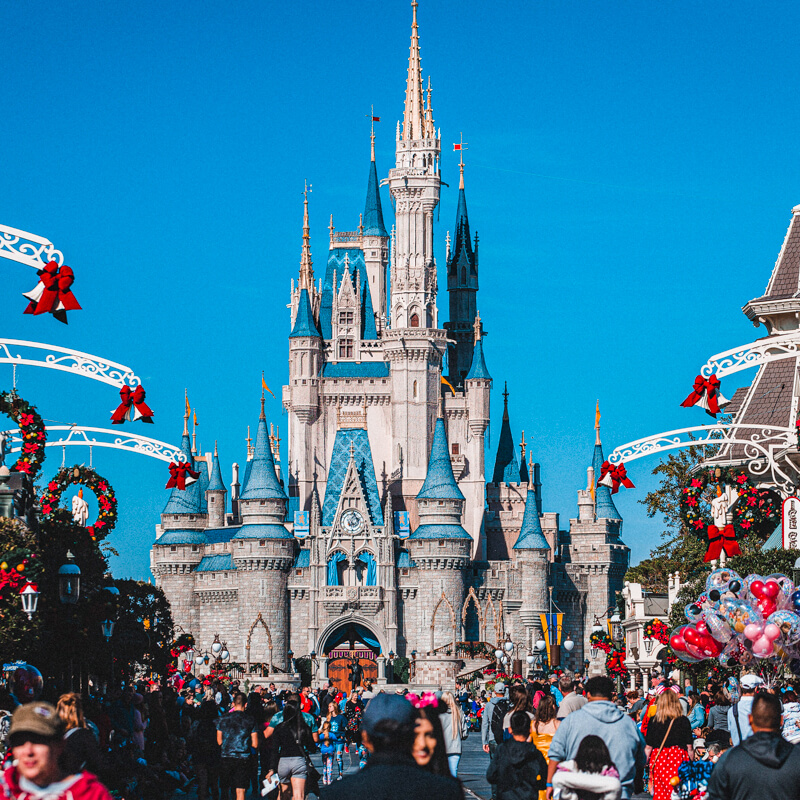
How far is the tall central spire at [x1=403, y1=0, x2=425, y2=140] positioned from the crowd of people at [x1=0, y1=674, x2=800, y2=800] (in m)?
70.1

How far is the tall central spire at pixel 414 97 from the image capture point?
9469 centimetres

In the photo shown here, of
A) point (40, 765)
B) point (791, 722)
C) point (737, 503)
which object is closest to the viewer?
point (40, 765)

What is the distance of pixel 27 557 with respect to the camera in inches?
791

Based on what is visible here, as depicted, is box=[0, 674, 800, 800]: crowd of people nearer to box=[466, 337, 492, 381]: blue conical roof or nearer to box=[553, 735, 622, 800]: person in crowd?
box=[553, 735, 622, 800]: person in crowd

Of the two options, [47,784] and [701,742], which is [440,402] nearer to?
[701,742]

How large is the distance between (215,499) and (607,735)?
83.7 m

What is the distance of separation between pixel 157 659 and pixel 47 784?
33.9m

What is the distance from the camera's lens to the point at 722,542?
3016 centimetres

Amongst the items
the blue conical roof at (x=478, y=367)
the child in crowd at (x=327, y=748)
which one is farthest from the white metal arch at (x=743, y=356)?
the blue conical roof at (x=478, y=367)

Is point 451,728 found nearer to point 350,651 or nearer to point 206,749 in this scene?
point 206,749

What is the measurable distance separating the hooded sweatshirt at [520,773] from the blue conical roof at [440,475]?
241 feet

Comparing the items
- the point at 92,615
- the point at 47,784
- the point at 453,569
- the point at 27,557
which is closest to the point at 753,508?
the point at 92,615

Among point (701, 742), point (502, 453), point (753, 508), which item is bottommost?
point (701, 742)

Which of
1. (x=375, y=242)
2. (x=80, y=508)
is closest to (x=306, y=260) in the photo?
(x=375, y=242)
